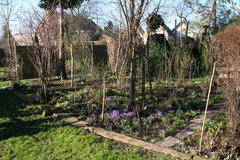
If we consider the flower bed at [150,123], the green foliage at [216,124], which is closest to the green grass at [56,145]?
the flower bed at [150,123]

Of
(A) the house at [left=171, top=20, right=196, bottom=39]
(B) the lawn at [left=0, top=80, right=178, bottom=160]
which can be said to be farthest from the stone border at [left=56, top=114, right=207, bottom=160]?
(A) the house at [left=171, top=20, right=196, bottom=39]

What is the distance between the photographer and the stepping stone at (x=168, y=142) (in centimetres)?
362

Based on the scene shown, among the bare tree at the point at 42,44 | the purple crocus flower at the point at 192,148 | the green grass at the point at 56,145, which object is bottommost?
the green grass at the point at 56,145

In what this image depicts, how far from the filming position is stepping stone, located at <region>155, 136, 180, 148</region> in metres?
3.62

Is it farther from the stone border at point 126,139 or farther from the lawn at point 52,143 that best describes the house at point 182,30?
the lawn at point 52,143

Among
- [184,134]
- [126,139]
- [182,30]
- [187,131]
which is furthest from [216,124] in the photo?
[182,30]

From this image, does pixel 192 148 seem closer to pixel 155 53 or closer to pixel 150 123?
pixel 150 123

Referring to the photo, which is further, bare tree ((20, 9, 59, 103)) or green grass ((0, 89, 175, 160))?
bare tree ((20, 9, 59, 103))

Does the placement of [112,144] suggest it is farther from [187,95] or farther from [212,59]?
[212,59]

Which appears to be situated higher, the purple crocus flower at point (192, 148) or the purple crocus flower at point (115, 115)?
the purple crocus flower at point (115, 115)

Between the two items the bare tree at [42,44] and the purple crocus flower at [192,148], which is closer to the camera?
the purple crocus flower at [192,148]

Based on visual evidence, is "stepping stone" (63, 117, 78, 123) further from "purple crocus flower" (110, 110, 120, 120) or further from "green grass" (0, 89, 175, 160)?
"purple crocus flower" (110, 110, 120, 120)

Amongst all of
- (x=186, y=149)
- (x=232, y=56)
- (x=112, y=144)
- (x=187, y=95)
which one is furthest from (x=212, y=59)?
(x=112, y=144)

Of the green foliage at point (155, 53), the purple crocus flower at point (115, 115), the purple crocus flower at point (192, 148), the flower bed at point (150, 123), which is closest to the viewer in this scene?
the purple crocus flower at point (192, 148)
